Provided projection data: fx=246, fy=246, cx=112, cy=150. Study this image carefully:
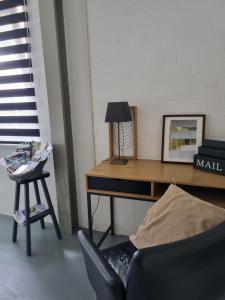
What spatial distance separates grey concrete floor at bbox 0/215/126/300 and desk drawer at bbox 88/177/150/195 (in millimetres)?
701

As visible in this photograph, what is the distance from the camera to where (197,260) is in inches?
34.1

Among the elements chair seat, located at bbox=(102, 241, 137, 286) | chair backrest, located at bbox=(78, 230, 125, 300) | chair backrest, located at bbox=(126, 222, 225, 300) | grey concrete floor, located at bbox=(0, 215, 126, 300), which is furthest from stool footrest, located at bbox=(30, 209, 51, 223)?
chair backrest, located at bbox=(126, 222, 225, 300)

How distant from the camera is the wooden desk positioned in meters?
1.61

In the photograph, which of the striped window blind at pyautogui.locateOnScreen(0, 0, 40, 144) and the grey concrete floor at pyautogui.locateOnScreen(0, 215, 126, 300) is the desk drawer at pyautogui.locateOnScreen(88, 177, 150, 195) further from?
the striped window blind at pyautogui.locateOnScreen(0, 0, 40, 144)

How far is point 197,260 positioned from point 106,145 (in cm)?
146

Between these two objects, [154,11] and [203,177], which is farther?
[154,11]

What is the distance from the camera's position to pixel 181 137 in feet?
6.33

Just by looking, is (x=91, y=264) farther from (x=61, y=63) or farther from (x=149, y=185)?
(x=61, y=63)

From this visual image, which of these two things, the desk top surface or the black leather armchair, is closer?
the black leather armchair

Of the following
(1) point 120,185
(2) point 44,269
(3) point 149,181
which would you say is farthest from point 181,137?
(2) point 44,269

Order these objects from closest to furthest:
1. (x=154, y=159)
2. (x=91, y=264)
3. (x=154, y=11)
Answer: (x=91, y=264) → (x=154, y=11) → (x=154, y=159)

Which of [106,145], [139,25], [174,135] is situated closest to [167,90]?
[174,135]

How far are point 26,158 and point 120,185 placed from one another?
941 millimetres

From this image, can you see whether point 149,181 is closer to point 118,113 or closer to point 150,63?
point 118,113
